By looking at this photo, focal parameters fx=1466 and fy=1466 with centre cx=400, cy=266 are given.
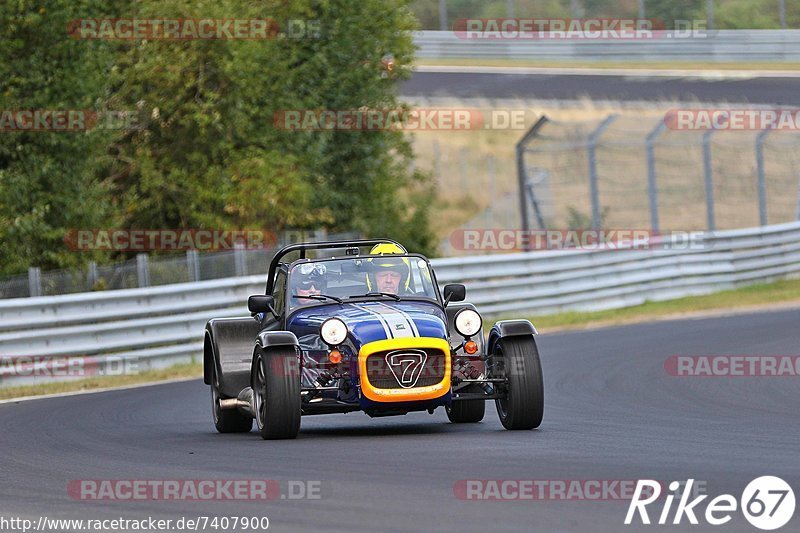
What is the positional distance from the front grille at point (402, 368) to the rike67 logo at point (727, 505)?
308cm

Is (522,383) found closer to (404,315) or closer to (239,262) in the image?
(404,315)

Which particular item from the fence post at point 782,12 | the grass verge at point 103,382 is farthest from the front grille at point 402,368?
the fence post at point 782,12

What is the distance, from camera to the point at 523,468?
8375 millimetres

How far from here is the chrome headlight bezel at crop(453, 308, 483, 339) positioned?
11.1m

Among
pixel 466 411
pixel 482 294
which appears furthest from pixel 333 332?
pixel 482 294

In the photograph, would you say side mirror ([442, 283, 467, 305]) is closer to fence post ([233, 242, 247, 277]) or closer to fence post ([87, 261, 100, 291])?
fence post ([87, 261, 100, 291])

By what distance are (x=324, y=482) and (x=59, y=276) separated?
1268cm

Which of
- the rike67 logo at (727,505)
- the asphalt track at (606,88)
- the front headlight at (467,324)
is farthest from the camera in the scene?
the asphalt track at (606,88)

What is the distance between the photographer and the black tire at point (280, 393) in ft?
33.9

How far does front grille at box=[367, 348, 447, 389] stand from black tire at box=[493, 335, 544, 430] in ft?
1.90

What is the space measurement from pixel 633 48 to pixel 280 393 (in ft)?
111

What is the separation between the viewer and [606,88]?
4028cm

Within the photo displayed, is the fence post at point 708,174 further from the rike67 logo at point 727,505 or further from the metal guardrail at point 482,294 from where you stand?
the rike67 logo at point 727,505

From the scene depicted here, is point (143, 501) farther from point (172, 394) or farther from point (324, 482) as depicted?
point (172, 394)
